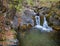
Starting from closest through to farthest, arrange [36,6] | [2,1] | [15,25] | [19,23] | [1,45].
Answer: [1,45]
[2,1]
[15,25]
[19,23]
[36,6]

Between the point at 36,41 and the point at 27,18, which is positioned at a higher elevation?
the point at 27,18

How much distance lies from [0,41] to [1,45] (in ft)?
1.66

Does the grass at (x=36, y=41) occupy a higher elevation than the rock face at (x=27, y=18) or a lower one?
lower

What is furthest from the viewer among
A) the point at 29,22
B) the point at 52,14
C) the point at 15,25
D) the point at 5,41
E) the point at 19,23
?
the point at 52,14

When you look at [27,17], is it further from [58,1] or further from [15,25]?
[58,1]

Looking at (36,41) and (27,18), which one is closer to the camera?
(36,41)

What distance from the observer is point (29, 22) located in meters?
17.4

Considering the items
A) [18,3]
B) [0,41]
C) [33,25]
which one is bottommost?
[33,25]

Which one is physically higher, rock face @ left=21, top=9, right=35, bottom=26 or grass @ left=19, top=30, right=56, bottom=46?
rock face @ left=21, top=9, right=35, bottom=26

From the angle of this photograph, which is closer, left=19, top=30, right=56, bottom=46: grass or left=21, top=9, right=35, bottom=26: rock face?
left=19, top=30, right=56, bottom=46: grass

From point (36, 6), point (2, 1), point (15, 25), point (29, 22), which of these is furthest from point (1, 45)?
point (36, 6)

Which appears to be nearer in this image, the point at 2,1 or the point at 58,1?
the point at 2,1

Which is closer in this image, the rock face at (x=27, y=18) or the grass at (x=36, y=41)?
the grass at (x=36, y=41)

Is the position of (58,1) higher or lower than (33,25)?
higher
